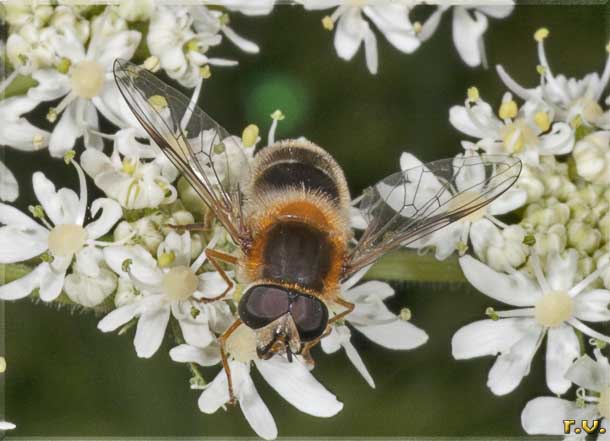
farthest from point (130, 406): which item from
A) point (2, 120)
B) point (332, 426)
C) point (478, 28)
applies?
point (478, 28)

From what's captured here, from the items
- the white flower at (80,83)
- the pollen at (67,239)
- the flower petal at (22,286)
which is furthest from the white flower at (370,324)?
the white flower at (80,83)

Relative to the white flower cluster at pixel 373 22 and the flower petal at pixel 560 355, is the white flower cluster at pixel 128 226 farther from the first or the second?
the white flower cluster at pixel 373 22

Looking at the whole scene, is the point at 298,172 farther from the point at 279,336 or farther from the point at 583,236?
the point at 583,236

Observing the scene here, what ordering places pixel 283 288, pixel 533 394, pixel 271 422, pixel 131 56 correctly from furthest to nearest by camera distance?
pixel 533 394, pixel 131 56, pixel 271 422, pixel 283 288

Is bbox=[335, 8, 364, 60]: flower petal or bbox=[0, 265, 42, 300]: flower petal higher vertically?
bbox=[335, 8, 364, 60]: flower petal

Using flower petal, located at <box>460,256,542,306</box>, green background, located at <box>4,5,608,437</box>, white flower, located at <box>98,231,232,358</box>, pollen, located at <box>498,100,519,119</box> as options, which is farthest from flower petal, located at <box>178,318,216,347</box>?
pollen, located at <box>498,100,519,119</box>

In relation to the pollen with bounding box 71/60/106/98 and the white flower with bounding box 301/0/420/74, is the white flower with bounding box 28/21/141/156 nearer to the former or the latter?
the pollen with bounding box 71/60/106/98

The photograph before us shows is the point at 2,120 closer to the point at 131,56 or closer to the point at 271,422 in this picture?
the point at 131,56
